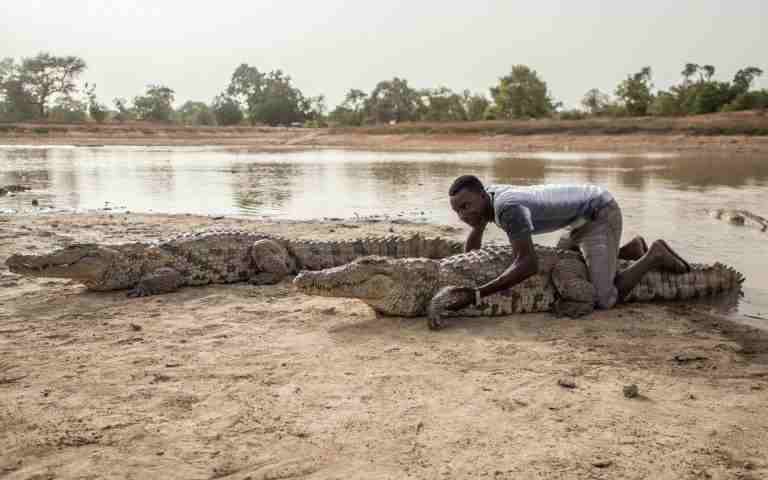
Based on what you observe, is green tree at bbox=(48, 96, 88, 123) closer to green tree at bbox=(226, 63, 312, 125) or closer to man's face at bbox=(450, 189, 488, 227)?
green tree at bbox=(226, 63, 312, 125)

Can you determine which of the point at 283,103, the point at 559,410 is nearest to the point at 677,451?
the point at 559,410

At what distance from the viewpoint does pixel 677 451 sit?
107 inches

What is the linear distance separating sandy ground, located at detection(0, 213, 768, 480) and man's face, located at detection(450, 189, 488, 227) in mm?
769

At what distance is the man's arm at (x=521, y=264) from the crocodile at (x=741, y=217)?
507 centimetres

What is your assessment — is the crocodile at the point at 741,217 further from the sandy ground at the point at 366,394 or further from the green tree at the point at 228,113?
the green tree at the point at 228,113

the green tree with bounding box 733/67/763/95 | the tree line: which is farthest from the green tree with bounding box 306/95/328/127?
the green tree with bounding box 733/67/763/95

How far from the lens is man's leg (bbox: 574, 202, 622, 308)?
4.78 metres

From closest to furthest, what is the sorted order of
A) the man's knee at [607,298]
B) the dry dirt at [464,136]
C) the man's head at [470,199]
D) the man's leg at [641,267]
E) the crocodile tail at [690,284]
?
the man's head at [470,199] < the man's knee at [607,298] < the man's leg at [641,267] < the crocodile tail at [690,284] < the dry dirt at [464,136]

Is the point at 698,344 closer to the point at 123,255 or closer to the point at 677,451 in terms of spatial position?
the point at 677,451

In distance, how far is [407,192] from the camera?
12992 millimetres

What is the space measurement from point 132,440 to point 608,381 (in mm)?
2369

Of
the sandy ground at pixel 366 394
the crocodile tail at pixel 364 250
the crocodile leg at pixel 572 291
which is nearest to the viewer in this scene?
the sandy ground at pixel 366 394

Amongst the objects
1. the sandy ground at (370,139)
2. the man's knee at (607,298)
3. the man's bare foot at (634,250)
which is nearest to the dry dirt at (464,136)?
the sandy ground at (370,139)

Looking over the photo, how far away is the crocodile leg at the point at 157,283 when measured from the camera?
5.55 m
